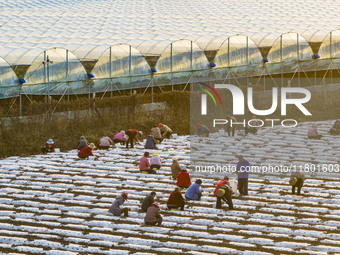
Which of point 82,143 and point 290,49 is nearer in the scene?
point 82,143

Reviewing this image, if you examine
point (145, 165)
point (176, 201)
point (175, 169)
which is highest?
point (145, 165)

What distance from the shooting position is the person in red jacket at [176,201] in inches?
1236

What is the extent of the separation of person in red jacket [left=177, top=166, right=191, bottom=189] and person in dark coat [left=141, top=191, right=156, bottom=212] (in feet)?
8.13

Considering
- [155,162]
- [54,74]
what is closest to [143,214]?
[155,162]

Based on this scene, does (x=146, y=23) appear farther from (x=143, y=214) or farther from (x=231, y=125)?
(x=143, y=214)

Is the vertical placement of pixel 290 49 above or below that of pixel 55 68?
above

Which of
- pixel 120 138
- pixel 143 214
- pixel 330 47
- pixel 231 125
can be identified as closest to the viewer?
pixel 143 214

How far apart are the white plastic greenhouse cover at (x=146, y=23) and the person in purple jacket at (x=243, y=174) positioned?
68.4 ft

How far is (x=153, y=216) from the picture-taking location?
98.2ft

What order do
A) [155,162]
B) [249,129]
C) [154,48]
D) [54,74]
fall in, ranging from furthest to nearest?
[154,48]
[54,74]
[249,129]
[155,162]

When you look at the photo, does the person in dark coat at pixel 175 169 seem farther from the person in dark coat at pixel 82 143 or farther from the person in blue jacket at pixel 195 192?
the person in dark coat at pixel 82 143

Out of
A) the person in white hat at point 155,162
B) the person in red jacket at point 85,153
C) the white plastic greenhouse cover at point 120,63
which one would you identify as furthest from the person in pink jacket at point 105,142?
the white plastic greenhouse cover at point 120,63

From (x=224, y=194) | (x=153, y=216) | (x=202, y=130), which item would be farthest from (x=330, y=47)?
(x=153, y=216)

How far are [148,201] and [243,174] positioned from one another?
152 inches
